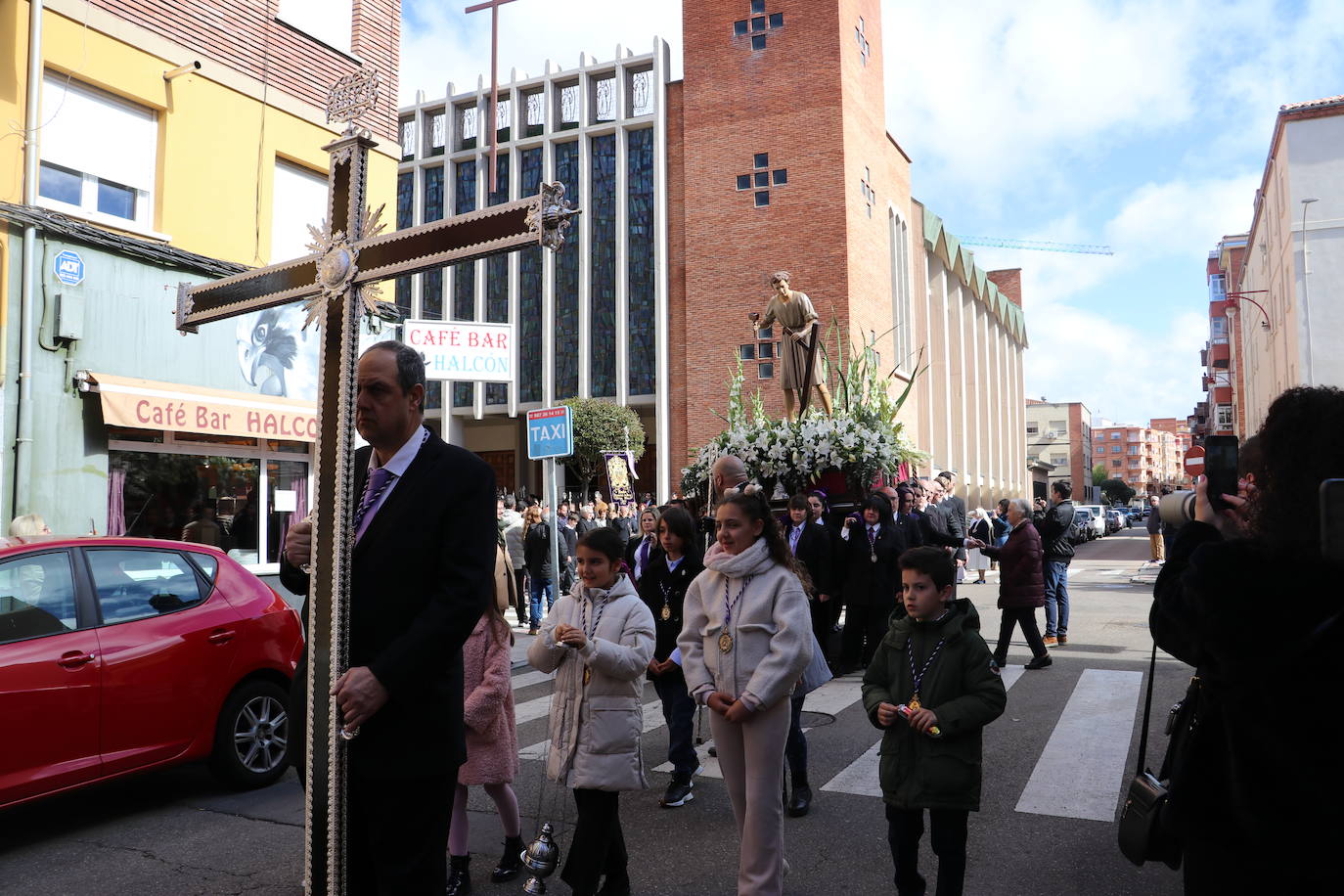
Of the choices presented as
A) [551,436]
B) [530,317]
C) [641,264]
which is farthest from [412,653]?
[530,317]

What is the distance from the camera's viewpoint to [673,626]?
624 cm

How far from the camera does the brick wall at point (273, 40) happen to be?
1261 centimetres

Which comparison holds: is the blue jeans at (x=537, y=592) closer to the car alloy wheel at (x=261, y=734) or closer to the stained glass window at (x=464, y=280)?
the car alloy wheel at (x=261, y=734)

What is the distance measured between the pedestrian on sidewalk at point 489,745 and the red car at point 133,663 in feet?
6.83

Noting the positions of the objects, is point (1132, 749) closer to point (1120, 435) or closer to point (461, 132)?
point (461, 132)

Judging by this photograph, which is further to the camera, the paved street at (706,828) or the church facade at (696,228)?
the church facade at (696,228)

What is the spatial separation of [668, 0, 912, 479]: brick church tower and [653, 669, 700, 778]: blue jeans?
28664 mm

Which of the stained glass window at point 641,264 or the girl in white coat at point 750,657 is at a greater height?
the stained glass window at point 641,264

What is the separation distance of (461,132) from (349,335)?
48.4 metres

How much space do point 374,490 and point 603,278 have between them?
41351 millimetres

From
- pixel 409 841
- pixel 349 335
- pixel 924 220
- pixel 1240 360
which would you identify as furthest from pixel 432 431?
pixel 1240 360

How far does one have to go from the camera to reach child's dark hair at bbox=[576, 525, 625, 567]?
4438mm

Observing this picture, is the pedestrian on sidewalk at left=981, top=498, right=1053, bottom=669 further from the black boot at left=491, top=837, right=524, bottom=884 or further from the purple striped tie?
the purple striped tie

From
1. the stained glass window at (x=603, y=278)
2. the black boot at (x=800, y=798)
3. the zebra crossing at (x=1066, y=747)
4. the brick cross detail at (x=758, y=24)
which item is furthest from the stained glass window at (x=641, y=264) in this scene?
the black boot at (x=800, y=798)
